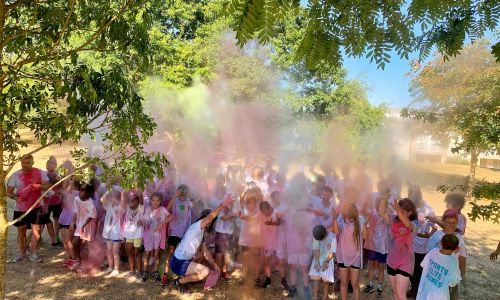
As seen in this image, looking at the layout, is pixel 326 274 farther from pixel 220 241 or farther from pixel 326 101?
pixel 326 101

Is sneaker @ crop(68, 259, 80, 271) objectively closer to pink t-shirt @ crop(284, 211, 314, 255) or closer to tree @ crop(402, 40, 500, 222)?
pink t-shirt @ crop(284, 211, 314, 255)

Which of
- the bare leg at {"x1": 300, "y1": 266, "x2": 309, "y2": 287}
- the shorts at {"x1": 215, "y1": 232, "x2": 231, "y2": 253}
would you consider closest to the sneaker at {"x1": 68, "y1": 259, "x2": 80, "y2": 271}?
the shorts at {"x1": 215, "y1": 232, "x2": 231, "y2": 253}

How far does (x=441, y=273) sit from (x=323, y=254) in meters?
1.50

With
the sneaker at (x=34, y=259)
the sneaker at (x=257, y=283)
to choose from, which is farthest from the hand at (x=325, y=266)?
the sneaker at (x=34, y=259)

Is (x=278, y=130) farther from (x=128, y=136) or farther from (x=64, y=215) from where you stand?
(x=128, y=136)

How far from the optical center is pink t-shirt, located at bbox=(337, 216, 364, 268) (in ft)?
15.3

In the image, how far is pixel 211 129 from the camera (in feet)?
38.4

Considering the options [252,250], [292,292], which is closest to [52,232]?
[252,250]

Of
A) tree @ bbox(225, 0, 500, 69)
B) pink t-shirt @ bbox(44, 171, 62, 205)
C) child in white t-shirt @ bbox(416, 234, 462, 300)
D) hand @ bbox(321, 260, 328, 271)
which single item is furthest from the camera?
pink t-shirt @ bbox(44, 171, 62, 205)

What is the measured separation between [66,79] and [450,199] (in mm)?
4802

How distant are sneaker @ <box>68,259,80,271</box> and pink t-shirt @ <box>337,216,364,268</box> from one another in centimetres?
394

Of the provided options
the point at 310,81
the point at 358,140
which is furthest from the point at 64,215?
the point at 310,81

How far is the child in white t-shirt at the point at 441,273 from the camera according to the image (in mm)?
3584

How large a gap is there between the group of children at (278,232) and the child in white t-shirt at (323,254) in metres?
0.01
